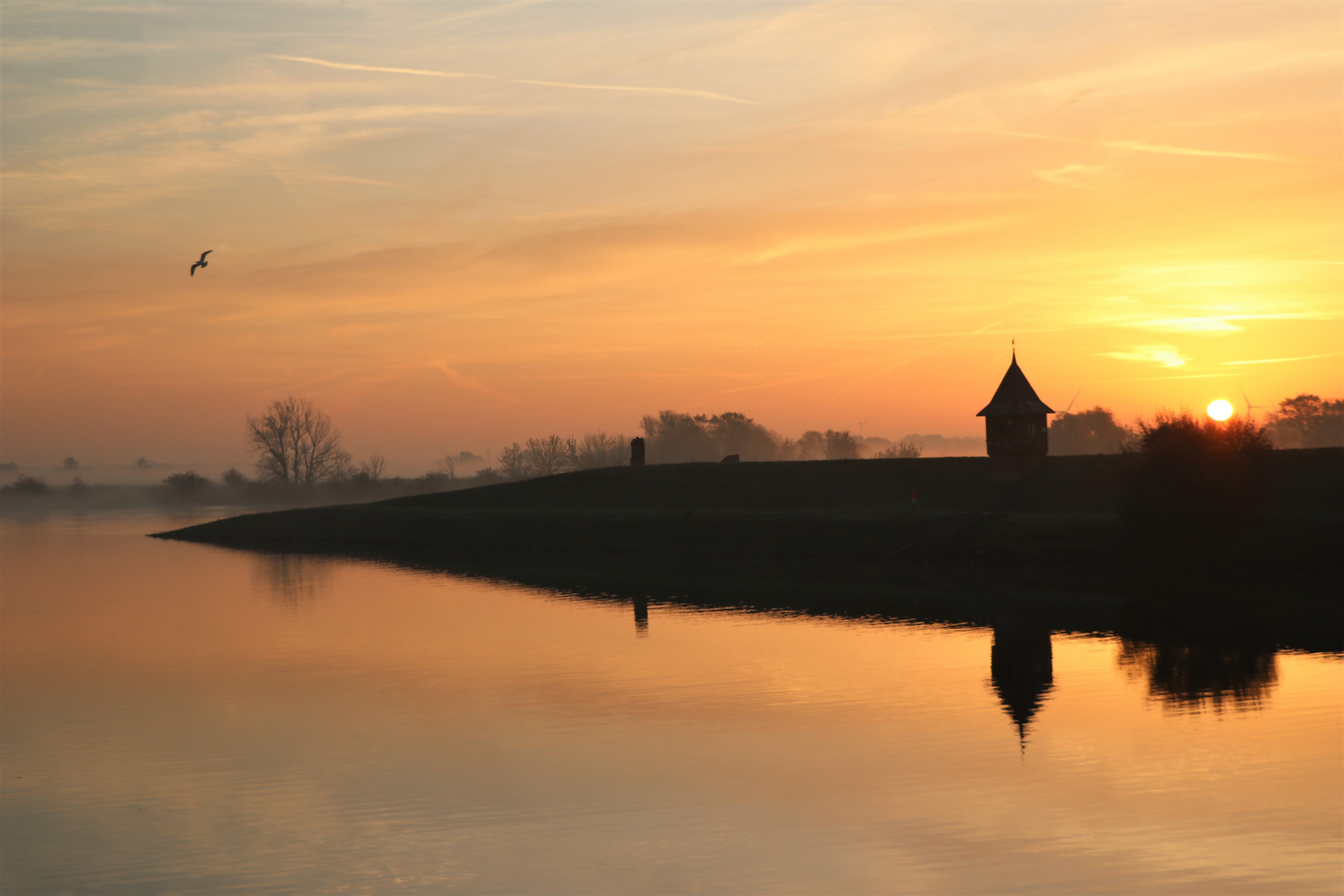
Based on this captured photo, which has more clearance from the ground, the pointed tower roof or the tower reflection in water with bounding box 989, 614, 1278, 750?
the pointed tower roof

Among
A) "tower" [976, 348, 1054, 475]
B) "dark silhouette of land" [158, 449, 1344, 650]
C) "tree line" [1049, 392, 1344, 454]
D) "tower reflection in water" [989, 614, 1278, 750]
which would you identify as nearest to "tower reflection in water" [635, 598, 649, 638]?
"dark silhouette of land" [158, 449, 1344, 650]

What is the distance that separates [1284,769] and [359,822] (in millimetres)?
14959

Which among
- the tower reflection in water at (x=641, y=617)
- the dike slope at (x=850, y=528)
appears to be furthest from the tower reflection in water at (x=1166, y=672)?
the dike slope at (x=850, y=528)

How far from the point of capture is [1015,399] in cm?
7069

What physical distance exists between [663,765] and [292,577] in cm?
4379

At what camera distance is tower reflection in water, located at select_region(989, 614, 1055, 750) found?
23703 millimetres

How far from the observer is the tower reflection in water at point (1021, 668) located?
2370cm

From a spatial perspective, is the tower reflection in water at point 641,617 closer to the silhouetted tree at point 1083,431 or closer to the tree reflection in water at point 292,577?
the tree reflection in water at point 292,577

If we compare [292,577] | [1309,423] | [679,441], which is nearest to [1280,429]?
[1309,423]

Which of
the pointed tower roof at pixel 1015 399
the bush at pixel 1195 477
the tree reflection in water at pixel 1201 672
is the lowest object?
the tree reflection in water at pixel 1201 672

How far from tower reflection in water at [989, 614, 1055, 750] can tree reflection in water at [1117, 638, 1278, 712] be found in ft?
7.00

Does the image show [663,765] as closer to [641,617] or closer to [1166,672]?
[1166,672]

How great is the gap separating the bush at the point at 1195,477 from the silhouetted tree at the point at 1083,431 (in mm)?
118116

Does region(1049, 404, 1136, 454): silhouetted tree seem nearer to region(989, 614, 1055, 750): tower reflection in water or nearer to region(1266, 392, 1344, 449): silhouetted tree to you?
region(1266, 392, 1344, 449): silhouetted tree
